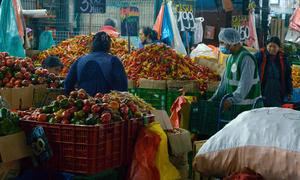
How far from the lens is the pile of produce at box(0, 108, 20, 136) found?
401cm

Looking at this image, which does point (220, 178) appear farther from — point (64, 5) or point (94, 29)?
point (94, 29)

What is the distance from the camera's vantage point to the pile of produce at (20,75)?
5953 millimetres

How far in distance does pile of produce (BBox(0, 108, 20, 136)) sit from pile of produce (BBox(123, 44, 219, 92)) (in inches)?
158

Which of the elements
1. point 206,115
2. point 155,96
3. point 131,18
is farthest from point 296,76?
point 206,115

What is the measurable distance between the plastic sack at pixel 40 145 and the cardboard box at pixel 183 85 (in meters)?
3.83

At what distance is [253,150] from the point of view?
380 cm

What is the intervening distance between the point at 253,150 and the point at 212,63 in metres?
5.43

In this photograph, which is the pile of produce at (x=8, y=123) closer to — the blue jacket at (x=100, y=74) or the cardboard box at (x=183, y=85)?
the blue jacket at (x=100, y=74)

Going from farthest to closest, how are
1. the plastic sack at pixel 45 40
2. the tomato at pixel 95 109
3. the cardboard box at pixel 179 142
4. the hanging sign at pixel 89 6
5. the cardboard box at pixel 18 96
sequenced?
1. the plastic sack at pixel 45 40
2. the hanging sign at pixel 89 6
3. the cardboard box at pixel 18 96
4. the cardboard box at pixel 179 142
5. the tomato at pixel 95 109

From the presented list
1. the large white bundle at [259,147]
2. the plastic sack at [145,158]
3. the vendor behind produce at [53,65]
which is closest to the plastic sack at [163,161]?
the plastic sack at [145,158]

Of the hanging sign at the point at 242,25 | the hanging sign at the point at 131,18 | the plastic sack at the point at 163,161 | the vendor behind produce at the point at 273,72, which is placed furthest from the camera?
the hanging sign at the point at 242,25

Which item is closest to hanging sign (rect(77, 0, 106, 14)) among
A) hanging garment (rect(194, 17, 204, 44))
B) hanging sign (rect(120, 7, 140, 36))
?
hanging sign (rect(120, 7, 140, 36))

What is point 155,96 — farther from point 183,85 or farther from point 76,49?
point 76,49

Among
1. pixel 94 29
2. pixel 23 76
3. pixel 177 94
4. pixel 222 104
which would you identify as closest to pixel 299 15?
pixel 94 29
